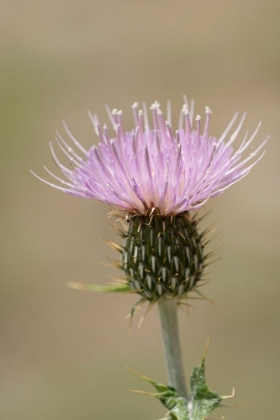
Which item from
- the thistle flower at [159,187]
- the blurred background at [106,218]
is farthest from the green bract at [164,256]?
the blurred background at [106,218]

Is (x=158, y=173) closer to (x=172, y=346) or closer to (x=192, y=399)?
(x=172, y=346)

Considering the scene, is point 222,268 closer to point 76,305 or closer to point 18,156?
point 76,305

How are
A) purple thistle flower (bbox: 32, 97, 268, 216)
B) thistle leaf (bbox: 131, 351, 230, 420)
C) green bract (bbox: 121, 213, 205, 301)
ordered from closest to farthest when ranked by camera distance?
1. thistle leaf (bbox: 131, 351, 230, 420)
2. purple thistle flower (bbox: 32, 97, 268, 216)
3. green bract (bbox: 121, 213, 205, 301)

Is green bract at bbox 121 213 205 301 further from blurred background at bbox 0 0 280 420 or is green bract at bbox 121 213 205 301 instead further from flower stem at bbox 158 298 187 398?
blurred background at bbox 0 0 280 420

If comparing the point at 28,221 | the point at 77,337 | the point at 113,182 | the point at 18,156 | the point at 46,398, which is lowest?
the point at 46,398

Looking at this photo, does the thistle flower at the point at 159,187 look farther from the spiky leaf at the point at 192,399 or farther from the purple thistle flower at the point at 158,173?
the spiky leaf at the point at 192,399

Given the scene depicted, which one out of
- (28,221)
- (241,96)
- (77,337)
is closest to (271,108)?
(241,96)

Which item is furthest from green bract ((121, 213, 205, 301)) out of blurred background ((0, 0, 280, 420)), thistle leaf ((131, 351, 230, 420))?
blurred background ((0, 0, 280, 420))
